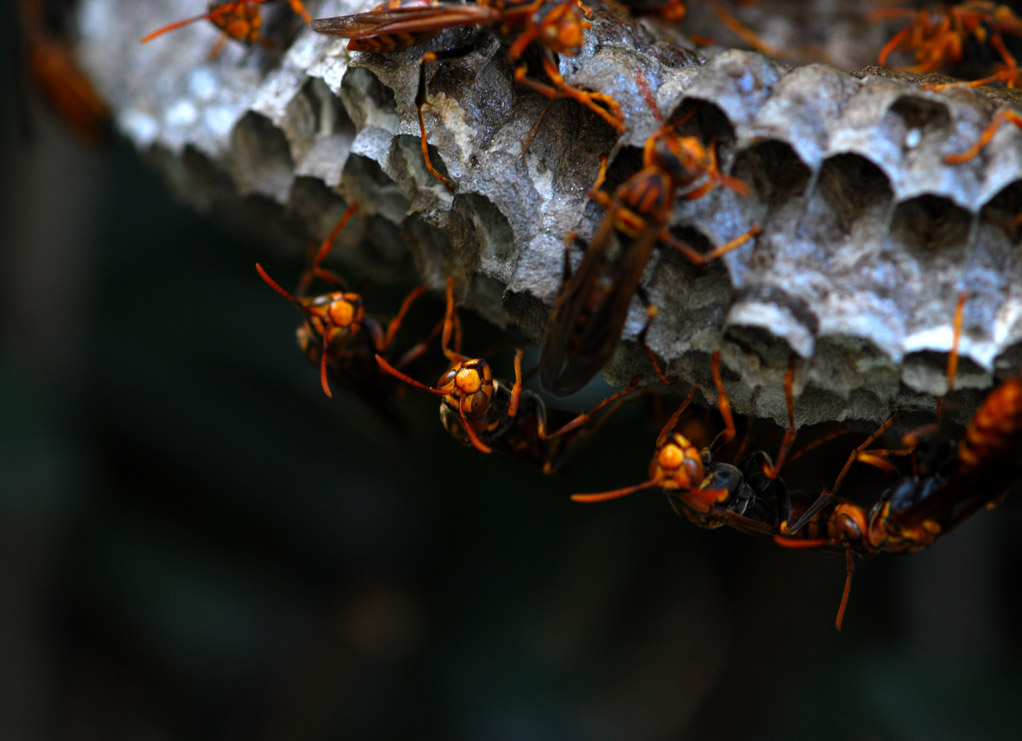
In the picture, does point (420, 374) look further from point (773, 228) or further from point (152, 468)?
point (152, 468)

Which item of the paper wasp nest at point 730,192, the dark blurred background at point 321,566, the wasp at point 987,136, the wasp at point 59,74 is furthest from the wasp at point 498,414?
the wasp at point 59,74

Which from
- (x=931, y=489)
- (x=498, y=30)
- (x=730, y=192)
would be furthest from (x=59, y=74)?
(x=931, y=489)

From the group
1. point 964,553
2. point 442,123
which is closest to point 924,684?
point 964,553

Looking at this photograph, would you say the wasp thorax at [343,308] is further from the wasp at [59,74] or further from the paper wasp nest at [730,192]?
the wasp at [59,74]

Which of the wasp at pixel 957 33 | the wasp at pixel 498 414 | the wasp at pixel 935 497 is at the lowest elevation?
the wasp at pixel 498 414

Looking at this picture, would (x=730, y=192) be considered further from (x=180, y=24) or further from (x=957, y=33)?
(x=180, y=24)

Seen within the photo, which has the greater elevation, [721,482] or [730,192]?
[730,192]
